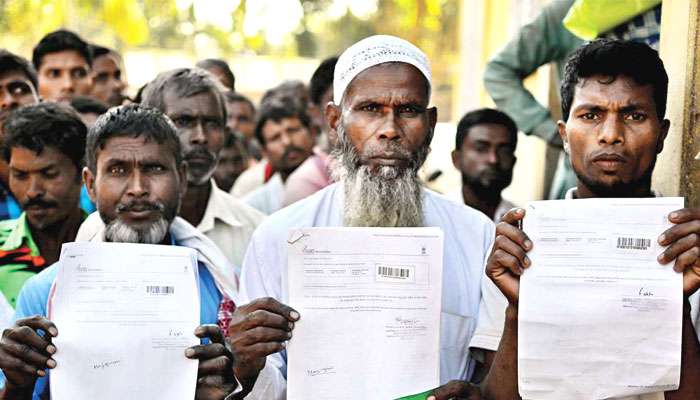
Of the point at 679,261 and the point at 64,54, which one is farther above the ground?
the point at 64,54

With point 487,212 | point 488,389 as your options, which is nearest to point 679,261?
point 488,389

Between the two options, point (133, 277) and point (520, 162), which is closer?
point (133, 277)

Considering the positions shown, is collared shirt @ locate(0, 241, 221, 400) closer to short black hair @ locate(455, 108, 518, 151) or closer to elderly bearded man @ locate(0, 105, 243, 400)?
elderly bearded man @ locate(0, 105, 243, 400)

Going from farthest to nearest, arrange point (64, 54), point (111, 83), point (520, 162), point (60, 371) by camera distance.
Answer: point (520, 162), point (111, 83), point (64, 54), point (60, 371)

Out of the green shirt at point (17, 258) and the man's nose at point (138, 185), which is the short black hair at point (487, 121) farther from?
the green shirt at point (17, 258)

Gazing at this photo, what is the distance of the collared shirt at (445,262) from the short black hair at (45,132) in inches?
57.8

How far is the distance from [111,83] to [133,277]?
14.0 feet

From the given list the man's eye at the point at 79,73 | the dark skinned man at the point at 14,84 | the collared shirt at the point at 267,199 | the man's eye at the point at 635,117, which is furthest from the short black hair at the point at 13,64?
the man's eye at the point at 635,117

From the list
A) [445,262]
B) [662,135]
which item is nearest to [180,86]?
[445,262]

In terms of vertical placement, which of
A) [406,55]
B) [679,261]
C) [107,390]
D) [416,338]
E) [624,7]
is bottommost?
[107,390]

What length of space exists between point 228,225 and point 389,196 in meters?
1.62

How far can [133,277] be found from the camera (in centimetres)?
290

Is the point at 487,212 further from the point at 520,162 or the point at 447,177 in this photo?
the point at 447,177

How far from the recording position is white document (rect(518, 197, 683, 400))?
258 centimetres
